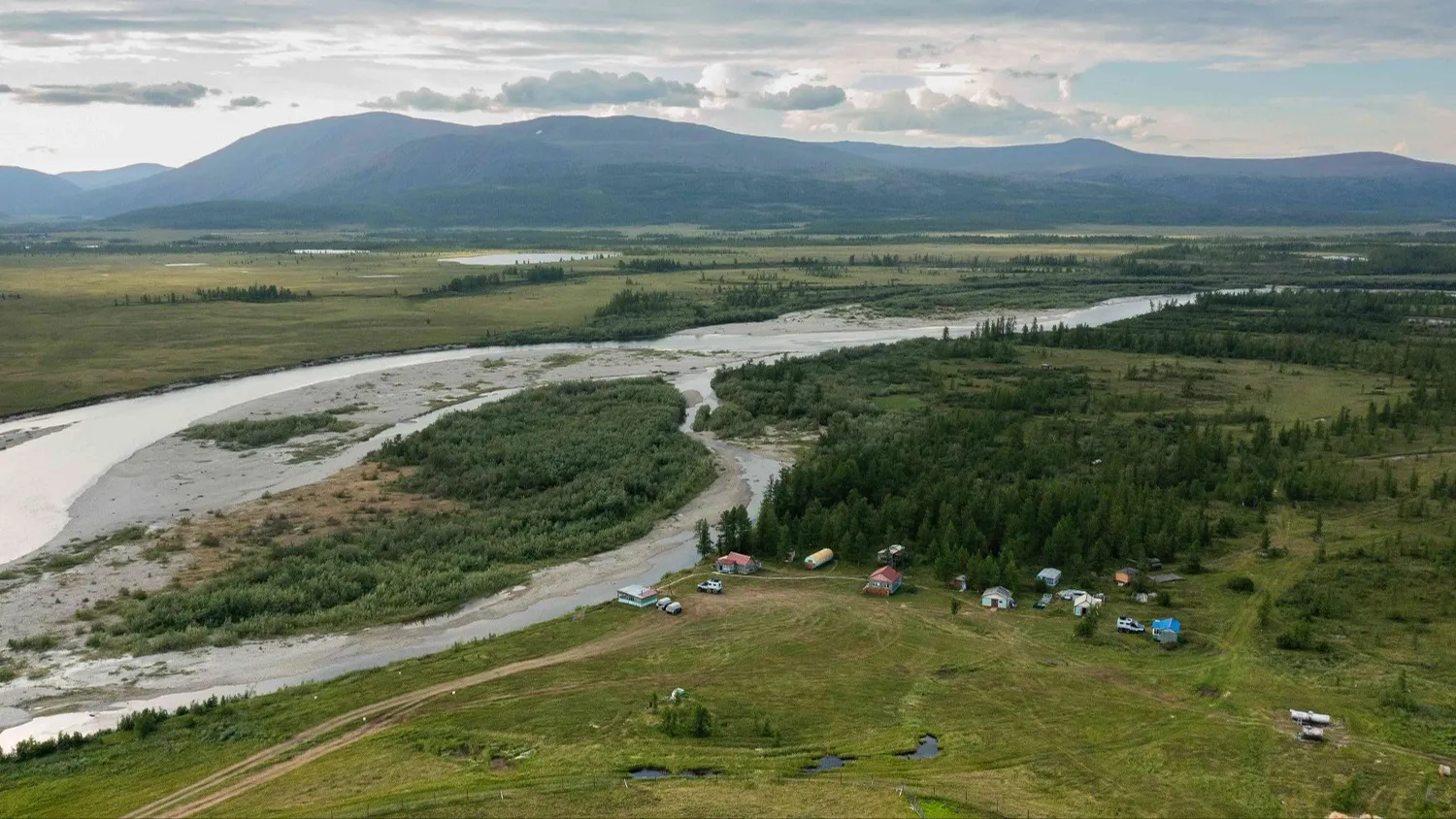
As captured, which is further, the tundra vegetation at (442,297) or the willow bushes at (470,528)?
the tundra vegetation at (442,297)

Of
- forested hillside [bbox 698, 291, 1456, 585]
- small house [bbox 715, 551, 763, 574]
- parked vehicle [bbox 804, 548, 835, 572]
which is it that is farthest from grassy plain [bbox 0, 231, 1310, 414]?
parked vehicle [bbox 804, 548, 835, 572]

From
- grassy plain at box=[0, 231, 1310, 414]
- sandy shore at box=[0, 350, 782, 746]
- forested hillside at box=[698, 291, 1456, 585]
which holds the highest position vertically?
grassy plain at box=[0, 231, 1310, 414]

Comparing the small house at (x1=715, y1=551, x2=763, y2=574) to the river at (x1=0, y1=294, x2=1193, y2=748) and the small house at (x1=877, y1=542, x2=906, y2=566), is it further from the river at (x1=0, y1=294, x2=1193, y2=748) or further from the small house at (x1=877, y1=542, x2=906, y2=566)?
the small house at (x1=877, y1=542, x2=906, y2=566)

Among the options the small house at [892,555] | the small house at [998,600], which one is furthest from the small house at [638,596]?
the small house at [998,600]

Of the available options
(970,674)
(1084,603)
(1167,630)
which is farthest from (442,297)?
(1167,630)

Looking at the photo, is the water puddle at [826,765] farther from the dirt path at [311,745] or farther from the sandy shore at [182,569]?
the sandy shore at [182,569]
